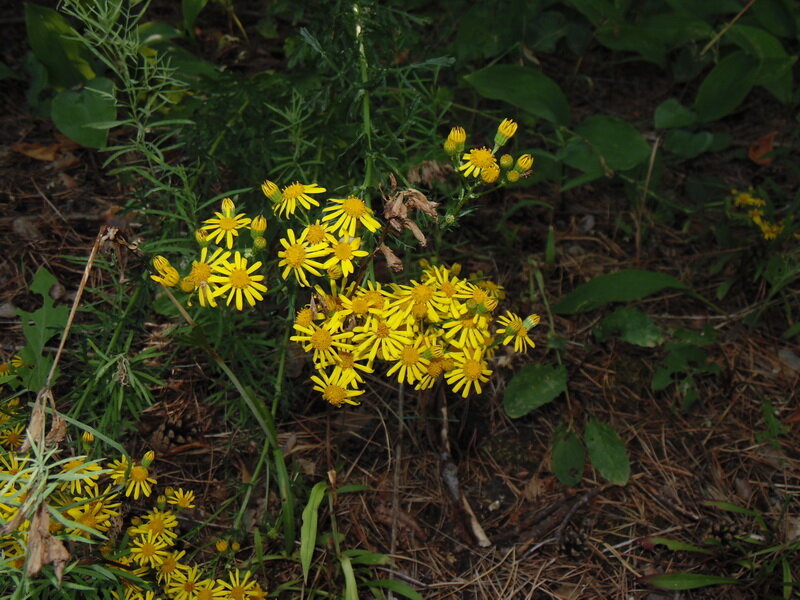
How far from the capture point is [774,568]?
195cm

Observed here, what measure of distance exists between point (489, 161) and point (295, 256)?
55 cm

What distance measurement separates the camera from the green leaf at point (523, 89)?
2615 millimetres

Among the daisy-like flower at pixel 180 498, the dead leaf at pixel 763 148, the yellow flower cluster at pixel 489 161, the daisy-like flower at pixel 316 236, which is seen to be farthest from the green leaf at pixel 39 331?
the dead leaf at pixel 763 148

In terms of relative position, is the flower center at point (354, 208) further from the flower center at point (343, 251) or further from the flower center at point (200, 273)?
the flower center at point (200, 273)

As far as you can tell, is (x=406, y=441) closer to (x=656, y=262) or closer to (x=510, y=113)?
(x=656, y=262)

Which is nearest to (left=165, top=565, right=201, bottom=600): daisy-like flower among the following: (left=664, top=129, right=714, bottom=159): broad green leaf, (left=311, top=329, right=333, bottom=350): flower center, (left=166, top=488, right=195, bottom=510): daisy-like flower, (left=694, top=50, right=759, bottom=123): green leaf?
(left=166, top=488, right=195, bottom=510): daisy-like flower

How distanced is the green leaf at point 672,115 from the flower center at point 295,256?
1985 mm

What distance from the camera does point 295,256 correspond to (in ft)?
5.29

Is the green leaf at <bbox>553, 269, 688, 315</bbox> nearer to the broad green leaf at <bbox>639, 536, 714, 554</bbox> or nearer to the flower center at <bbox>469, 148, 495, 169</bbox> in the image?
the broad green leaf at <bbox>639, 536, 714, 554</bbox>

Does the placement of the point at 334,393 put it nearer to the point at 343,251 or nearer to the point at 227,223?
the point at 343,251

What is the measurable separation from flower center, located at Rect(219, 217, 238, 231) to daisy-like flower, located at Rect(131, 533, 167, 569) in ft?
2.79

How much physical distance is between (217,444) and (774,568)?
5.83 ft

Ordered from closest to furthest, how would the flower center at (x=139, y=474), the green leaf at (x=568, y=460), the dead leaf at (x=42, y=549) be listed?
the dead leaf at (x=42, y=549) < the flower center at (x=139, y=474) < the green leaf at (x=568, y=460)

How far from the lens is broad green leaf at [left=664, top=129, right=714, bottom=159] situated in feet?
9.35
